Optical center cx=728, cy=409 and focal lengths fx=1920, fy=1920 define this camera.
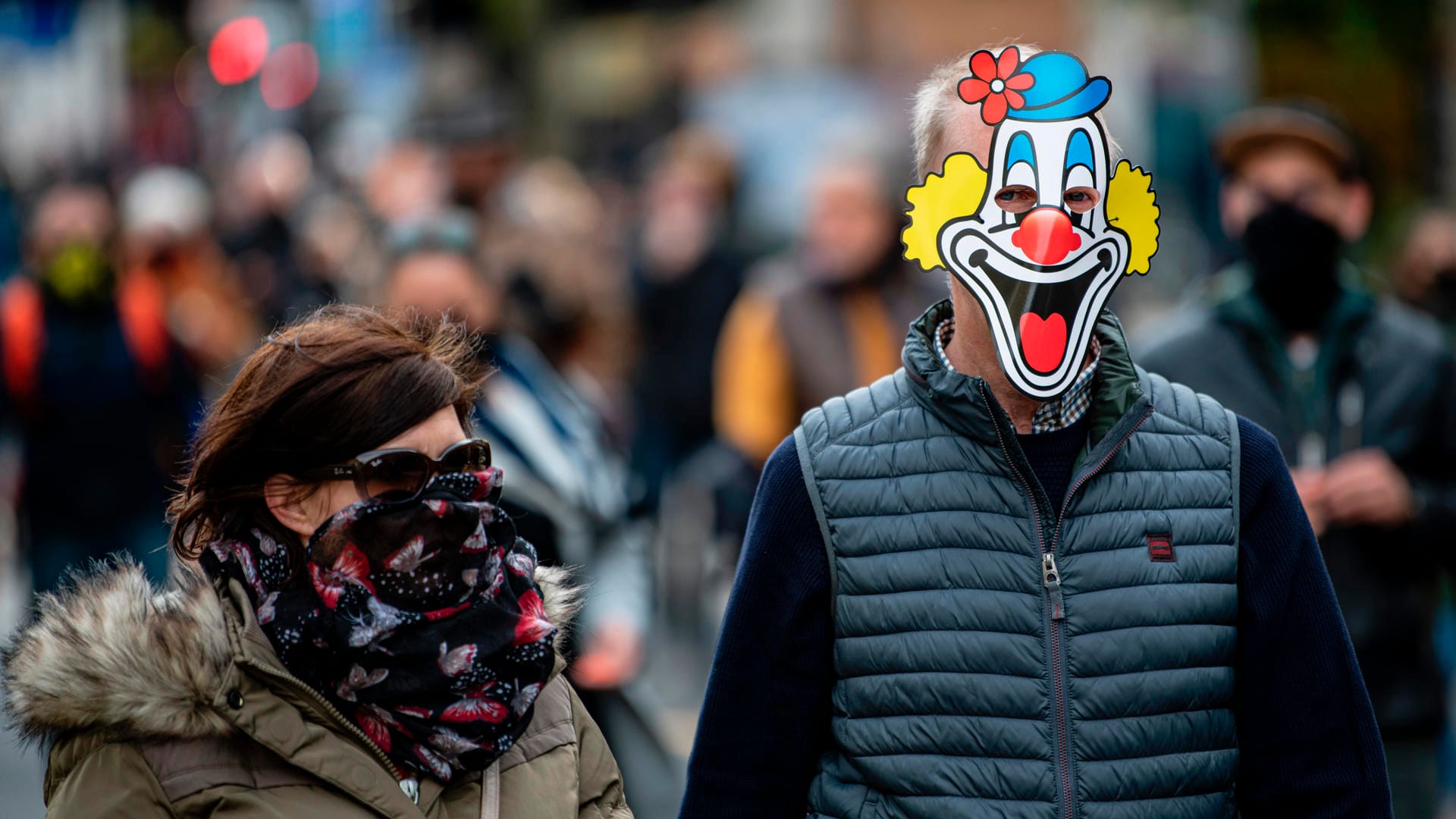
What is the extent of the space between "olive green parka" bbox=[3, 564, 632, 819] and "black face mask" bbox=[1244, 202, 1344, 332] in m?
2.56

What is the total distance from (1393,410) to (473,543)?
8.24 feet

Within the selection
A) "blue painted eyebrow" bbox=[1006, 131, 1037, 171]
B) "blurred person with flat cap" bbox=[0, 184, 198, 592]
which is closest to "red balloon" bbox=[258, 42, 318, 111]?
"blurred person with flat cap" bbox=[0, 184, 198, 592]

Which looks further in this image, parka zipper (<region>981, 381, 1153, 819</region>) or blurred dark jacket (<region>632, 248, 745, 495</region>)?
blurred dark jacket (<region>632, 248, 745, 495</region>)

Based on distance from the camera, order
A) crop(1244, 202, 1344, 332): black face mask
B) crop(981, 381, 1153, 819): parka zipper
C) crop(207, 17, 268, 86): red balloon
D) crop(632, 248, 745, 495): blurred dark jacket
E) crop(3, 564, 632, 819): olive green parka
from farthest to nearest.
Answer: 1. crop(207, 17, 268, 86): red balloon
2. crop(632, 248, 745, 495): blurred dark jacket
3. crop(1244, 202, 1344, 332): black face mask
4. crop(981, 381, 1153, 819): parka zipper
5. crop(3, 564, 632, 819): olive green parka

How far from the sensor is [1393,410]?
14.5ft

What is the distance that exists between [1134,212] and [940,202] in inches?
11.5

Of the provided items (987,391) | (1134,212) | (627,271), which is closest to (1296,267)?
(1134,212)

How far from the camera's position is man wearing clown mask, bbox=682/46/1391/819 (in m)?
2.71

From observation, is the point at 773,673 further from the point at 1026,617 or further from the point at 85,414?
the point at 85,414

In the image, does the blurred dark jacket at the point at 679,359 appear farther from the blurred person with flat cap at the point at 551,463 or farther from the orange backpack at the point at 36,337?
the blurred person with flat cap at the point at 551,463

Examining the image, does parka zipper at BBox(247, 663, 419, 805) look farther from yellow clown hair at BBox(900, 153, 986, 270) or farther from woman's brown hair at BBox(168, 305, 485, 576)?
yellow clown hair at BBox(900, 153, 986, 270)

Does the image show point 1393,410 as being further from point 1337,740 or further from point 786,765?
point 786,765

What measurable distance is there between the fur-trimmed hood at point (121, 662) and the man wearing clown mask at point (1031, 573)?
2.44 feet

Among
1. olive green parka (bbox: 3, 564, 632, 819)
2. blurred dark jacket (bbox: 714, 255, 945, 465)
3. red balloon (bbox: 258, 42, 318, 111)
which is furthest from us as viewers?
red balloon (bbox: 258, 42, 318, 111)
